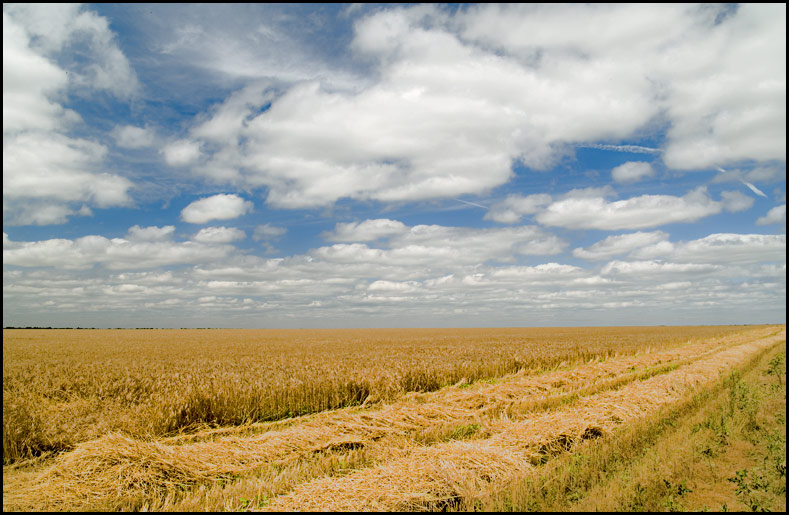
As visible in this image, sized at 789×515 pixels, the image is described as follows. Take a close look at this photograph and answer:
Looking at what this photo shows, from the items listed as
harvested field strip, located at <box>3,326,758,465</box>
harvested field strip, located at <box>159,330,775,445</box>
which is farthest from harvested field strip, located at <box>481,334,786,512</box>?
harvested field strip, located at <box>3,326,758,465</box>

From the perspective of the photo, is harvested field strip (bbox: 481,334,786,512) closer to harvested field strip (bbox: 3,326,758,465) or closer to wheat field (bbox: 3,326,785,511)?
wheat field (bbox: 3,326,785,511)

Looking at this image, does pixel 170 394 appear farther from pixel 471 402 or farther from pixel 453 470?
pixel 453 470

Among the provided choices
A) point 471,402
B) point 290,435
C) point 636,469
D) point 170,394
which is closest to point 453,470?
point 636,469

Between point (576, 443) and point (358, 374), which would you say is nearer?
point (576, 443)

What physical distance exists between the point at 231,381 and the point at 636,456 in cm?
1149

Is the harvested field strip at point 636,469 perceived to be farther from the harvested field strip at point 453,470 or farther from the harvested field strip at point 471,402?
the harvested field strip at point 471,402

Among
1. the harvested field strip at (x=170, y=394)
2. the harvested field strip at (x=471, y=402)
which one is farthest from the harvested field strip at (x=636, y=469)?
the harvested field strip at (x=170, y=394)

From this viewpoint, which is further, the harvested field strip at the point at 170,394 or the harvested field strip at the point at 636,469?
the harvested field strip at the point at 170,394

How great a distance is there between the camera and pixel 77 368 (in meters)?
18.0

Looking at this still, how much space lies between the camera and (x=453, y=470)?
6234mm

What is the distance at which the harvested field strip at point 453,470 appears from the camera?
18.4ft

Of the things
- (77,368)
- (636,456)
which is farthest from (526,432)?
(77,368)

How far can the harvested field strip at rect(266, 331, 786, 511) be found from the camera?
5602mm

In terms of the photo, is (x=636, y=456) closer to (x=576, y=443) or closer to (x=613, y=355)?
(x=576, y=443)
